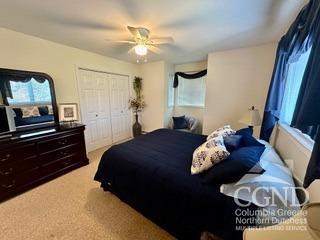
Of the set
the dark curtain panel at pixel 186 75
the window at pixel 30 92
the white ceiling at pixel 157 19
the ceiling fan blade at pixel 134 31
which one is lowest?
the window at pixel 30 92

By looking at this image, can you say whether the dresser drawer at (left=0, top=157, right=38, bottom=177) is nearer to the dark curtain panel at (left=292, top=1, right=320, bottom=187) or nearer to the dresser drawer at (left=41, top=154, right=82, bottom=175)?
the dresser drawer at (left=41, top=154, right=82, bottom=175)

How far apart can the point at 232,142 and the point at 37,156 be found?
2.77 m

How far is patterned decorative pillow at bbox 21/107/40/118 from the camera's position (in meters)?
2.48

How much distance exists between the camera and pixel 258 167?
1.27 meters

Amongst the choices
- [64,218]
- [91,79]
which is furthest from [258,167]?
[91,79]

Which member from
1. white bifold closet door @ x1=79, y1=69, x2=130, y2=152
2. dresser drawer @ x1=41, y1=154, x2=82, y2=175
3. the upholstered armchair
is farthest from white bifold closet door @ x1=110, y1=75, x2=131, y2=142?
the upholstered armchair

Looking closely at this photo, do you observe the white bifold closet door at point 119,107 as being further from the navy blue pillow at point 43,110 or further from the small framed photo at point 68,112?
the navy blue pillow at point 43,110

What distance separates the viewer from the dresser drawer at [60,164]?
2.41 m

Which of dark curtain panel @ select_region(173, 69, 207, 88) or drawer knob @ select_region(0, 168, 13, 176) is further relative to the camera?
dark curtain panel @ select_region(173, 69, 207, 88)

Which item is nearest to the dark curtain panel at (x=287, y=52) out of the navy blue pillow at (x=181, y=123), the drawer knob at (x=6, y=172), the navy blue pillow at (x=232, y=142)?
the navy blue pillow at (x=232, y=142)

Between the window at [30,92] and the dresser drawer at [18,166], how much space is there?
96cm

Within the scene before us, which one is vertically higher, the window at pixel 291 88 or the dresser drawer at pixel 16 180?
the window at pixel 291 88

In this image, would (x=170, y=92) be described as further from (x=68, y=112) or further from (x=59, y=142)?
(x=59, y=142)

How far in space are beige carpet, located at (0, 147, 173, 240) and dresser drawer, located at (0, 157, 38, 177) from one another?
343 mm
